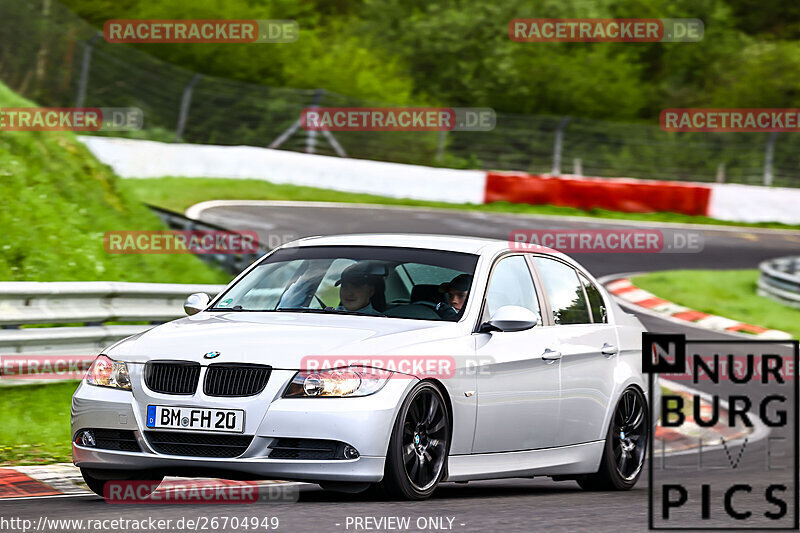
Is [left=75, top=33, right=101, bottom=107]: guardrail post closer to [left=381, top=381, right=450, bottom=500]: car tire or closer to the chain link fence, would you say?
the chain link fence

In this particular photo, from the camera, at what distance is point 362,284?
7.70 metres

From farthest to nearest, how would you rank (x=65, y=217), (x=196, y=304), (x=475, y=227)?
(x=475, y=227) → (x=65, y=217) → (x=196, y=304)

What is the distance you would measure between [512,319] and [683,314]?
12414mm

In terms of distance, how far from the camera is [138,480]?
6.93 m

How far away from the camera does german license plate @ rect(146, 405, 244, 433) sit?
6461 mm

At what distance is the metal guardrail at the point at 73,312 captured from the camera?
32.5 feet

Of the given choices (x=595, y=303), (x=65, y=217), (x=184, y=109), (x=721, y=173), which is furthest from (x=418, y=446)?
(x=721, y=173)

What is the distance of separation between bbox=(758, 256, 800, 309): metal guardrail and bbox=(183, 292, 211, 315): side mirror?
14.3 m

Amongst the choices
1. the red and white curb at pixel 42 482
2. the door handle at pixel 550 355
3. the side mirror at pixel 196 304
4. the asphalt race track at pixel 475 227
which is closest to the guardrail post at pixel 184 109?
the asphalt race track at pixel 475 227

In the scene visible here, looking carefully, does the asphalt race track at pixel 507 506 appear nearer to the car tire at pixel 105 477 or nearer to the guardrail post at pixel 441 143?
the car tire at pixel 105 477

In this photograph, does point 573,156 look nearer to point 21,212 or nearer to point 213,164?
point 213,164

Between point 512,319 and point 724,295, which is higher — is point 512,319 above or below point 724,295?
above

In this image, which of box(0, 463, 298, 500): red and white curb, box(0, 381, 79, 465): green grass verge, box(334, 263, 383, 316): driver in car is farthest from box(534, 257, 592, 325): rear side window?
box(0, 381, 79, 465): green grass verge

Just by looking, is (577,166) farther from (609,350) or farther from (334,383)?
(334,383)
